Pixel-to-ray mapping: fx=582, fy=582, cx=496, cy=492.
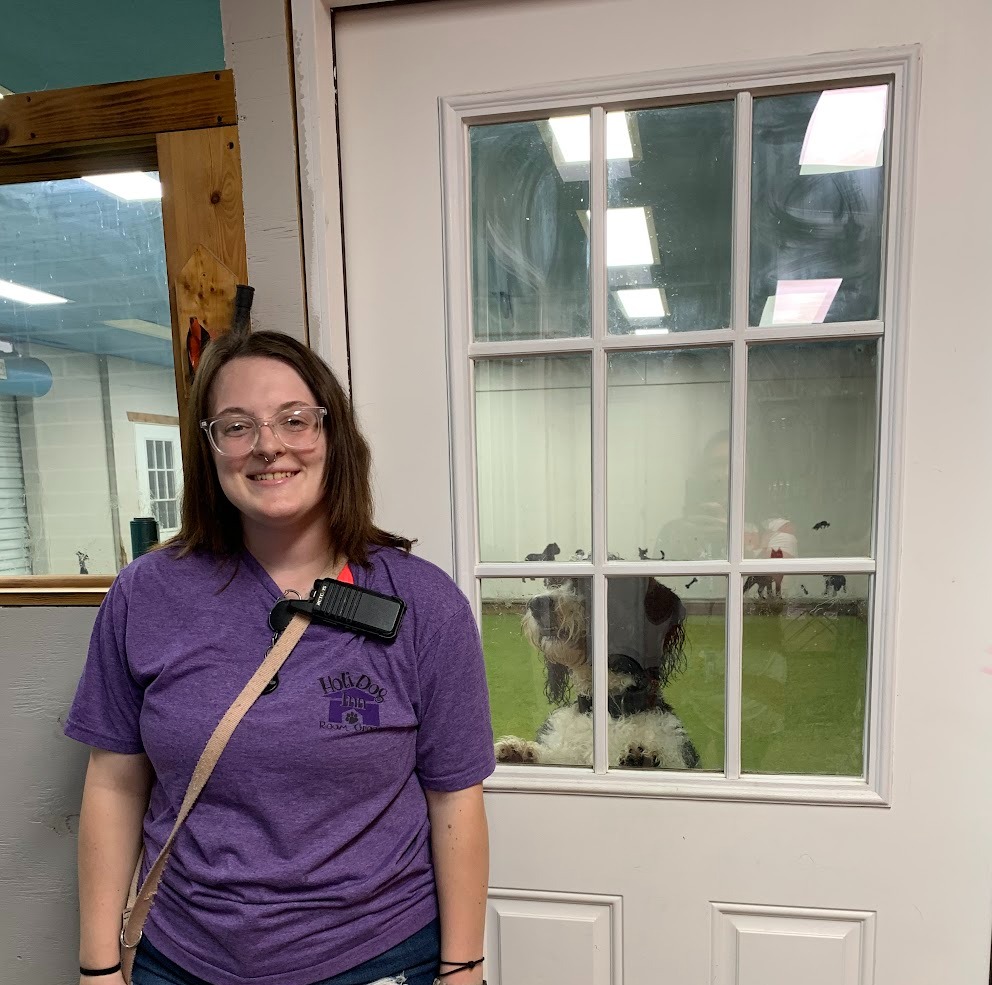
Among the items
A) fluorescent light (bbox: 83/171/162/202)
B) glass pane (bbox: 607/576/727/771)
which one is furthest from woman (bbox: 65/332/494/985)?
fluorescent light (bbox: 83/171/162/202)

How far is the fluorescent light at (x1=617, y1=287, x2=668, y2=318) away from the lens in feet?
3.30

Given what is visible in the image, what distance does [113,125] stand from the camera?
3.21ft

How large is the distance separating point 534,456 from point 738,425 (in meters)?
0.36

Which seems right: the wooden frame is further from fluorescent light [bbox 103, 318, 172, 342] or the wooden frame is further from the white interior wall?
the white interior wall

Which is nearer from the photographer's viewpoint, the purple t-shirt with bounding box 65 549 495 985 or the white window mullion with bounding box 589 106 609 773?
the purple t-shirt with bounding box 65 549 495 985

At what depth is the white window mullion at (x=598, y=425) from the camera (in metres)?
0.99

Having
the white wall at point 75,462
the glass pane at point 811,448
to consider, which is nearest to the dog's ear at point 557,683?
the glass pane at point 811,448

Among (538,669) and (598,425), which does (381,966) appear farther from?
(598,425)

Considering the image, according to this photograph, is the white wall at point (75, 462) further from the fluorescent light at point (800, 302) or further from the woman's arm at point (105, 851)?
the fluorescent light at point (800, 302)

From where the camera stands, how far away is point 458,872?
0.81 meters

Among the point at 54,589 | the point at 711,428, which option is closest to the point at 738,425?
the point at 711,428

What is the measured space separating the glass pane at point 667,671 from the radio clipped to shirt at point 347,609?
0.46 metres

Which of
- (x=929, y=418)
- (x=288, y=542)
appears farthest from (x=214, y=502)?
(x=929, y=418)

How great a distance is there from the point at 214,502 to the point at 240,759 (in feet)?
1.13
